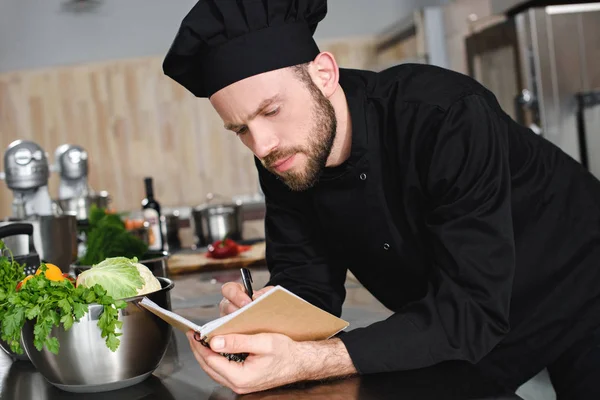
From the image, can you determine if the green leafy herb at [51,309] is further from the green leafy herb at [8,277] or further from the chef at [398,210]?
the chef at [398,210]

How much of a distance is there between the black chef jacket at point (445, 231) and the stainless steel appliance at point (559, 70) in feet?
9.53

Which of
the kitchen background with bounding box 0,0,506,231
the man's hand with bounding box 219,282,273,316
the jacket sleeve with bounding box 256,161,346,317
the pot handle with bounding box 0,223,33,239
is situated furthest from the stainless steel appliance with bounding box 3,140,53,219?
the kitchen background with bounding box 0,0,506,231

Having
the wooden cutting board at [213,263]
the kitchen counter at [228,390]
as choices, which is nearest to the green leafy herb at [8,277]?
the kitchen counter at [228,390]

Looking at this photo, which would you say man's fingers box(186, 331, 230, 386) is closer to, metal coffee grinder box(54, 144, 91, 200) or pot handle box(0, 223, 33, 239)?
pot handle box(0, 223, 33, 239)

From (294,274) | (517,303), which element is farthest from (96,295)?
(517,303)

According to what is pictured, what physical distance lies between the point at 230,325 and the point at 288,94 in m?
0.47

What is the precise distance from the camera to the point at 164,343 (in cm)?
130

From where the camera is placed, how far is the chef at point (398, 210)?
4.28 ft

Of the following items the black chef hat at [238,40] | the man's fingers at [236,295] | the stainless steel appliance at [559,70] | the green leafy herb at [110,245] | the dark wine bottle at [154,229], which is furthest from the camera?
the stainless steel appliance at [559,70]

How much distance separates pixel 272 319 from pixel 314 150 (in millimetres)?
404

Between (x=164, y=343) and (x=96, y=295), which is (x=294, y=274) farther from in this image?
(x=96, y=295)

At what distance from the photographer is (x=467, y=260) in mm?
1319

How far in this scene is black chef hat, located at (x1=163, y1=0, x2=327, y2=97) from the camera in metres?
1.40

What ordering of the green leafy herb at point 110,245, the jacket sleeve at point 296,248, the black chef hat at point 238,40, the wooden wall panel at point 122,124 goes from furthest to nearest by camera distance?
the wooden wall panel at point 122,124 → the green leafy herb at point 110,245 → the jacket sleeve at point 296,248 → the black chef hat at point 238,40
